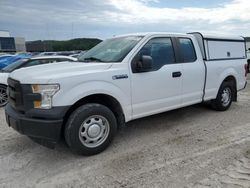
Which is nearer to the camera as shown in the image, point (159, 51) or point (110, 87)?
point (110, 87)

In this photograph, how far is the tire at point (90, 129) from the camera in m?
3.36

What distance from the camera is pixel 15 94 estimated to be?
3.48m

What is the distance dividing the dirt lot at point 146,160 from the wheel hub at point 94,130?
35cm

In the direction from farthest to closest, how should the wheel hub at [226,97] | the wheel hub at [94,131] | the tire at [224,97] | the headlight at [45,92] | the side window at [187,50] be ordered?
the wheel hub at [226,97]
the tire at [224,97]
the side window at [187,50]
the wheel hub at [94,131]
the headlight at [45,92]

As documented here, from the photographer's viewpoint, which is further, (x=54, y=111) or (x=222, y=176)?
(x=54, y=111)

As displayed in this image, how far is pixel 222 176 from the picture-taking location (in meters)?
2.98

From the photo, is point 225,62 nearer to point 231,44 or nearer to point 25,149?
point 231,44

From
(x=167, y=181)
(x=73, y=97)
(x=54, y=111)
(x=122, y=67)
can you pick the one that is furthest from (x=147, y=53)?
(x=167, y=181)

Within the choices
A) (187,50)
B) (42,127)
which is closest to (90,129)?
(42,127)

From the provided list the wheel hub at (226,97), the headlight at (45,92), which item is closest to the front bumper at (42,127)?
the headlight at (45,92)

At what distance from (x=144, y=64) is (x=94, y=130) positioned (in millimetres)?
1328

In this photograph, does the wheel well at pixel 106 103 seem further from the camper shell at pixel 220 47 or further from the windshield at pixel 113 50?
the camper shell at pixel 220 47

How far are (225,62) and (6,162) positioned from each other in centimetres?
507

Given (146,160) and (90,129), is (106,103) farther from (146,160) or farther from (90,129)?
(146,160)
